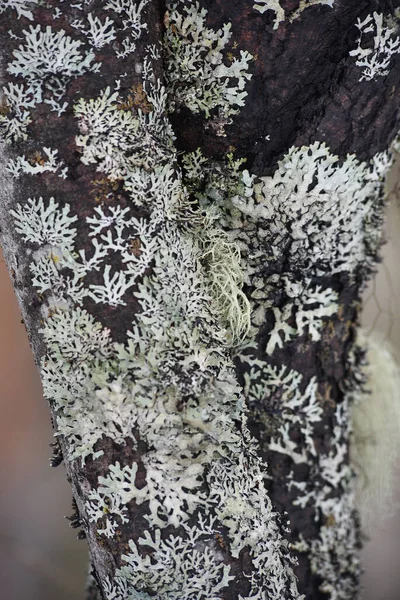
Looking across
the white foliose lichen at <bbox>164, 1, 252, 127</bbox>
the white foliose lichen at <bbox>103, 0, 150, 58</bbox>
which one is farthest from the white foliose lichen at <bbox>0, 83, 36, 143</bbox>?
the white foliose lichen at <bbox>164, 1, 252, 127</bbox>

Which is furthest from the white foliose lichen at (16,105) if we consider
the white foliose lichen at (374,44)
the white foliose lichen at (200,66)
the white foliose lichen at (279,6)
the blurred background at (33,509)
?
the blurred background at (33,509)

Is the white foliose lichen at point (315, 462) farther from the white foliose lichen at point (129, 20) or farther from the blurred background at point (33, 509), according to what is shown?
the blurred background at point (33, 509)

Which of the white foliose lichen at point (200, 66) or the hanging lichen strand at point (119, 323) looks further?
the white foliose lichen at point (200, 66)

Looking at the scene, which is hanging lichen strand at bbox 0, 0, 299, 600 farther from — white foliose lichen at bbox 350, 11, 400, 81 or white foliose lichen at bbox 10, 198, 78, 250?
white foliose lichen at bbox 350, 11, 400, 81

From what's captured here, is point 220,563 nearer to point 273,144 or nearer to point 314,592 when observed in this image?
point 314,592

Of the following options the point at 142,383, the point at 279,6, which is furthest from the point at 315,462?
the point at 279,6

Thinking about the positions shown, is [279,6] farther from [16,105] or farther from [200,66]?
[16,105]
